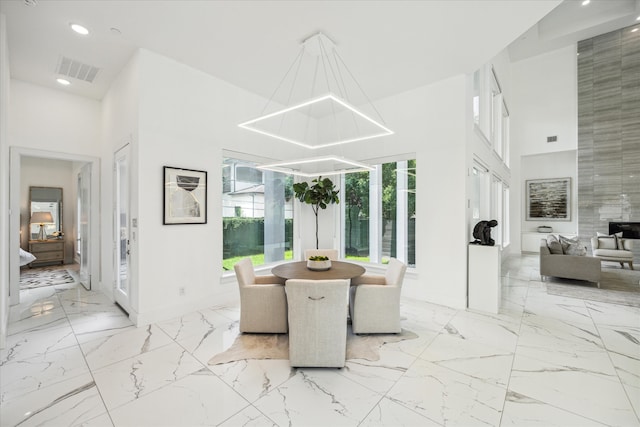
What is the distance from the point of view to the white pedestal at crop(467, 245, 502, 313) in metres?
3.70

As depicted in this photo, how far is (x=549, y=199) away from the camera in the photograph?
9094 mm

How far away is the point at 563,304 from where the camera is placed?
4074 mm

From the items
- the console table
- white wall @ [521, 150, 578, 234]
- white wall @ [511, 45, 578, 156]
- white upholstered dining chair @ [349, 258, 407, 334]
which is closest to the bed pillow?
white wall @ [521, 150, 578, 234]

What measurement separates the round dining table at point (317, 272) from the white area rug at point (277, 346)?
2.30 feet

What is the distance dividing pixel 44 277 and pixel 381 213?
7.03m

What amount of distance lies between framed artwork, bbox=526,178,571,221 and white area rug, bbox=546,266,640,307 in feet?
11.0

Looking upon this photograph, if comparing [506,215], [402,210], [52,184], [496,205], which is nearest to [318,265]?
[402,210]

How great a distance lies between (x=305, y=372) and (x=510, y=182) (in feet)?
32.4

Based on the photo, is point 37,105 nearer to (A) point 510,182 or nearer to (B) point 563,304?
(B) point 563,304

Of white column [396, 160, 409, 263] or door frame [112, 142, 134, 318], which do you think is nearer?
door frame [112, 142, 134, 318]

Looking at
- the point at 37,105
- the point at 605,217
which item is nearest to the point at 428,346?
the point at 37,105

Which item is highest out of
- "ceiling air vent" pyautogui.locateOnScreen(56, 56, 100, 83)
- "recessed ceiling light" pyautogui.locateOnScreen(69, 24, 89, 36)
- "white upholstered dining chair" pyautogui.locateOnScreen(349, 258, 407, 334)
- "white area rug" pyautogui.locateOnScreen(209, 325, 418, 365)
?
"recessed ceiling light" pyautogui.locateOnScreen(69, 24, 89, 36)

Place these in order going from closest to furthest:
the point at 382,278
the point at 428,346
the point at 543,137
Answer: the point at 428,346 < the point at 382,278 < the point at 543,137

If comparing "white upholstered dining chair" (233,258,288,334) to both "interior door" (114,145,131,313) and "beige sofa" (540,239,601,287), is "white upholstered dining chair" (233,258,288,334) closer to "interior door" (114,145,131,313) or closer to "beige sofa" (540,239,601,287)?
"interior door" (114,145,131,313)
